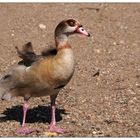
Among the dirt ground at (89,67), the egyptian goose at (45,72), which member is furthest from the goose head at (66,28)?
the dirt ground at (89,67)

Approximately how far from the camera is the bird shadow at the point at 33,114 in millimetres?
8906

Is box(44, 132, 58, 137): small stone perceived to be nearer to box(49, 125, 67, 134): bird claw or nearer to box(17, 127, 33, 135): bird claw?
box(49, 125, 67, 134): bird claw

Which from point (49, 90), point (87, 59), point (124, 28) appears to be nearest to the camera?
point (49, 90)

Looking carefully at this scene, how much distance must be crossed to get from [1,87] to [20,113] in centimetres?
78

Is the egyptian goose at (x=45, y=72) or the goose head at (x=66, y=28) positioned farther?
the goose head at (x=66, y=28)

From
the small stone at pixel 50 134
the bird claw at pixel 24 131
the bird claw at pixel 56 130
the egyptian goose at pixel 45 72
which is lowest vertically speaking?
the small stone at pixel 50 134

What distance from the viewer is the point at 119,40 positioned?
514 inches

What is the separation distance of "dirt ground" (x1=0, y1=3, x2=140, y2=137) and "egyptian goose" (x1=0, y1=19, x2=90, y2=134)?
1.63 feet

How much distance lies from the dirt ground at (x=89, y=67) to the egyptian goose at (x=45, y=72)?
19.5 inches

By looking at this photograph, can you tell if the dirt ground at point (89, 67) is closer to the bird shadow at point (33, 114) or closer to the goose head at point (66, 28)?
the bird shadow at point (33, 114)

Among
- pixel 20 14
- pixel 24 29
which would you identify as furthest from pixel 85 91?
pixel 20 14

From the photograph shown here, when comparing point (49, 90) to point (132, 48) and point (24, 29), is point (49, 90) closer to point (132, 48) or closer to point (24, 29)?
point (132, 48)

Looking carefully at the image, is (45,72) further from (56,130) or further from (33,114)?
(33,114)

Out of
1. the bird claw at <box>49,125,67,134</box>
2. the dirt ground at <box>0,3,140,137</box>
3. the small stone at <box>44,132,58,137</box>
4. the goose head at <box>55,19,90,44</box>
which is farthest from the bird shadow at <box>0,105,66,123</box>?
the goose head at <box>55,19,90,44</box>
